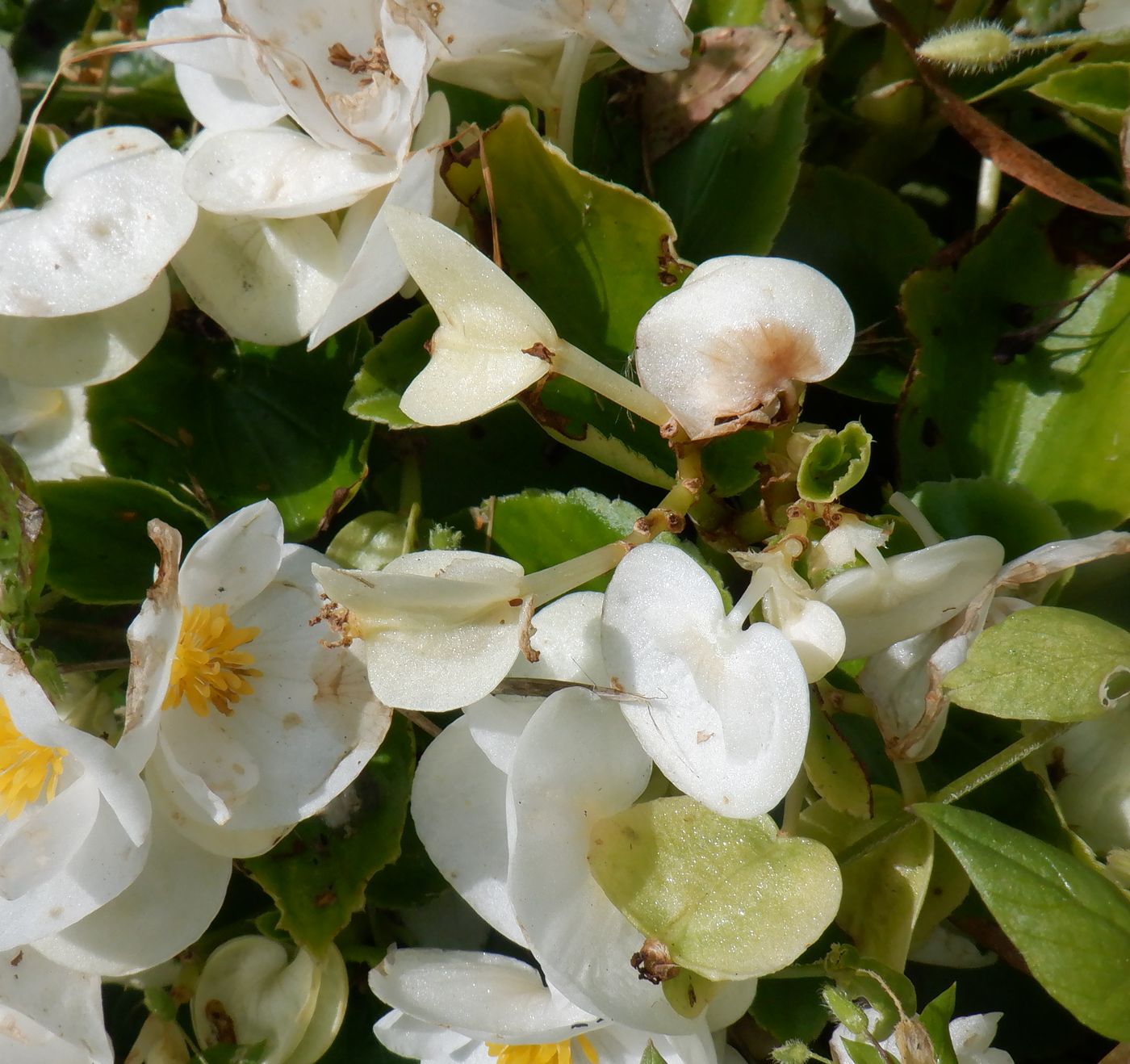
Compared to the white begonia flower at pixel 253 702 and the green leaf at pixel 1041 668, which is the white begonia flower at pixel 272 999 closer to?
the white begonia flower at pixel 253 702

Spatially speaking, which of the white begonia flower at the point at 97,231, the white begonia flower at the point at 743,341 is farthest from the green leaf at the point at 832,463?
the white begonia flower at the point at 97,231

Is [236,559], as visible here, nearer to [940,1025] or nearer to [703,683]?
[703,683]

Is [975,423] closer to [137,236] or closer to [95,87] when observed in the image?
[137,236]

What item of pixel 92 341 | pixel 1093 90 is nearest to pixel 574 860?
pixel 92 341

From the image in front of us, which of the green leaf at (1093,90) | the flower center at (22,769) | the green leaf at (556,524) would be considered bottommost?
the flower center at (22,769)

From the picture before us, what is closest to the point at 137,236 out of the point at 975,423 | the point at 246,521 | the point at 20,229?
→ the point at 20,229
